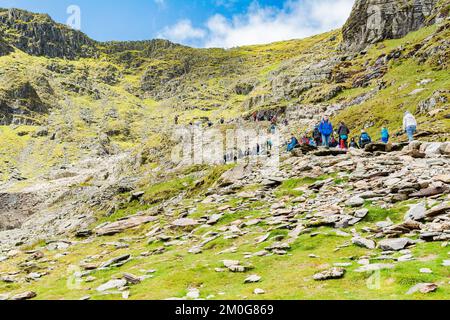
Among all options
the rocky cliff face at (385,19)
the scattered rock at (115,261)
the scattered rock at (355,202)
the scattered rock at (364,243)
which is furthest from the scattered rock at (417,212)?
the rocky cliff face at (385,19)

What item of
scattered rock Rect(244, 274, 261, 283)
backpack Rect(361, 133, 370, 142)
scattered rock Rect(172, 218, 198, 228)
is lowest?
scattered rock Rect(172, 218, 198, 228)

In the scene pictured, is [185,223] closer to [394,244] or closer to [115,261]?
[115,261]

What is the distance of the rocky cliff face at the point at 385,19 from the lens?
9775cm

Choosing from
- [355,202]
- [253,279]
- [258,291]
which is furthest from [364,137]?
[258,291]

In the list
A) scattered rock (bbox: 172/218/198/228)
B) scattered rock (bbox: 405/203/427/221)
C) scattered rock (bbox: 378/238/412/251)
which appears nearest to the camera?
scattered rock (bbox: 378/238/412/251)

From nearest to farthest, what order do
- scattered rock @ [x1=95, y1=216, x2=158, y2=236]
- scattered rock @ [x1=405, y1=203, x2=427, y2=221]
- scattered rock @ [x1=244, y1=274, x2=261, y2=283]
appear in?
scattered rock @ [x1=244, y1=274, x2=261, y2=283] < scattered rock @ [x1=405, y1=203, x2=427, y2=221] < scattered rock @ [x1=95, y1=216, x2=158, y2=236]

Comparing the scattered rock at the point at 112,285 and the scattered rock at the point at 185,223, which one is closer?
the scattered rock at the point at 112,285

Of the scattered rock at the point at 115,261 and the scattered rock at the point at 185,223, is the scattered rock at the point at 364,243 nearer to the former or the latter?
the scattered rock at the point at 115,261

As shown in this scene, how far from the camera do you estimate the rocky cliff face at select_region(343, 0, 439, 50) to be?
97750 mm

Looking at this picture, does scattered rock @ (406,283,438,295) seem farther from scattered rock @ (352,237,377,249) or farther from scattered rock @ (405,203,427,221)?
scattered rock @ (405,203,427,221)

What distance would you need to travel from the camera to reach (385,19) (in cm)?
10138

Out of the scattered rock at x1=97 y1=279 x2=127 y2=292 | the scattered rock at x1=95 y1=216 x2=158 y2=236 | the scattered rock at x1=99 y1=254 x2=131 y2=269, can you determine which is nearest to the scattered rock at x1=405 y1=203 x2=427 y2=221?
the scattered rock at x1=97 y1=279 x2=127 y2=292

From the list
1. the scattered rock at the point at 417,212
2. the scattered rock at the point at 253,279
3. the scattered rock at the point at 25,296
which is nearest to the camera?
the scattered rock at the point at 253,279

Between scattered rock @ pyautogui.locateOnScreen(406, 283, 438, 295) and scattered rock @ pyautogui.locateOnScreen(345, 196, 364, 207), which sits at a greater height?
scattered rock @ pyautogui.locateOnScreen(345, 196, 364, 207)
